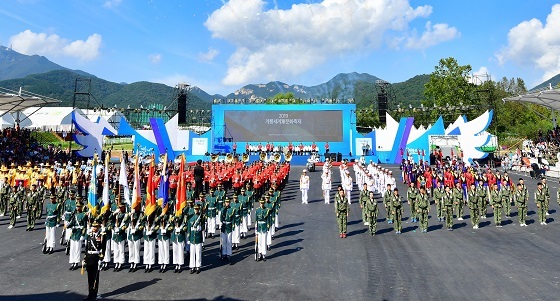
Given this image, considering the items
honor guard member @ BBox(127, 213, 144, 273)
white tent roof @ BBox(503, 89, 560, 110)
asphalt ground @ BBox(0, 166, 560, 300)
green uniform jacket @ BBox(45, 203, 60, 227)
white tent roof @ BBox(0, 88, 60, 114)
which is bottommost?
asphalt ground @ BBox(0, 166, 560, 300)

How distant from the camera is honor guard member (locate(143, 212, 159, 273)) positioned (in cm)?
970

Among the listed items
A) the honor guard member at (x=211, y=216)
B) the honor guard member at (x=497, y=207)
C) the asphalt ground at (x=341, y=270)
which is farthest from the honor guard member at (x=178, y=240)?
the honor guard member at (x=497, y=207)

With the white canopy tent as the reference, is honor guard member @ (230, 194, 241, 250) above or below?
below

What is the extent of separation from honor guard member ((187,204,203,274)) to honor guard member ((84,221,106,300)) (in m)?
2.08

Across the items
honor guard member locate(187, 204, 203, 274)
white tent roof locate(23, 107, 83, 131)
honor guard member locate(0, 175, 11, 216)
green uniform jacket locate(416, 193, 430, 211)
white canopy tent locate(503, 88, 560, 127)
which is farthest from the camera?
white tent roof locate(23, 107, 83, 131)

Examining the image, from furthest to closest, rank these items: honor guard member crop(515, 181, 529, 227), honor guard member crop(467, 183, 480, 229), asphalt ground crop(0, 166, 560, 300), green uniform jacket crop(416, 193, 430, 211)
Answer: honor guard member crop(515, 181, 529, 227) < honor guard member crop(467, 183, 480, 229) < green uniform jacket crop(416, 193, 430, 211) < asphalt ground crop(0, 166, 560, 300)

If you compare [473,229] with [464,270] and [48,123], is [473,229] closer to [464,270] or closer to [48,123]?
[464,270]

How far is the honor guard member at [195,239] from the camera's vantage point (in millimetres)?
9516

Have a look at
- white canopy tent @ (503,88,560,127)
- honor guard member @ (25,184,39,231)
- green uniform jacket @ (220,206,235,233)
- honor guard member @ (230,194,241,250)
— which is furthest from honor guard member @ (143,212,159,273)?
white canopy tent @ (503,88,560,127)

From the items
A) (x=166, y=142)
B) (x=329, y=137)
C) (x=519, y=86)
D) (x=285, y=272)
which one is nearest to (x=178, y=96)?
(x=166, y=142)

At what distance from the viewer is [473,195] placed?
14.1 meters

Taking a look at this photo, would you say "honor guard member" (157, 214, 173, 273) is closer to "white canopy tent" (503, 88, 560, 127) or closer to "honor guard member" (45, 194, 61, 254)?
"honor guard member" (45, 194, 61, 254)

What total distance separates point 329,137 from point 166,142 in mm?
17285

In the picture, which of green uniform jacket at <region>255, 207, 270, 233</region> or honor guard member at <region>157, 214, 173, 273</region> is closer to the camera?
honor guard member at <region>157, 214, 173, 273</region>
